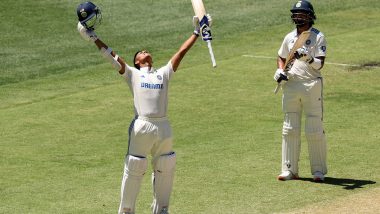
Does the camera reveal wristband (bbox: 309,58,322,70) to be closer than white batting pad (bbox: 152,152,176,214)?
No

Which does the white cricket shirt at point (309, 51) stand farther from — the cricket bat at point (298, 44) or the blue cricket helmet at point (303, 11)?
the blue cricket helmet at point (303, 11)

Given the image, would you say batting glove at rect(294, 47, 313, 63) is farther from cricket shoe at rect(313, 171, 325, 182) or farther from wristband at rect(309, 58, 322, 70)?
cricket shoe at rect(313, 171, 325, 182)

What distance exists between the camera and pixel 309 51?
1633 centimetres

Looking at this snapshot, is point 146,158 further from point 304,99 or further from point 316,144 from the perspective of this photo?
point 316,144

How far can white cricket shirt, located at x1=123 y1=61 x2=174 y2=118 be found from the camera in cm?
1409

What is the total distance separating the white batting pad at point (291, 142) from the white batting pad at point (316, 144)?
0.59 ft

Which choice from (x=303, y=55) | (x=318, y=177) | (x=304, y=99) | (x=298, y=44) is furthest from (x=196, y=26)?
(x=318, y=177)

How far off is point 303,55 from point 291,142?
4.89 ft

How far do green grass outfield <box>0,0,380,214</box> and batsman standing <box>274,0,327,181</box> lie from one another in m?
0.34

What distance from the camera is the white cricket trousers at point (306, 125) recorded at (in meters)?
16.5

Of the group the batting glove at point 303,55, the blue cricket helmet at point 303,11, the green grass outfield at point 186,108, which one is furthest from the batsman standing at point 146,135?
the blue cricket helmet at point 303,11

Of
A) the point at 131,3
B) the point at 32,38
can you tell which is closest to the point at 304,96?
the point at 32,38

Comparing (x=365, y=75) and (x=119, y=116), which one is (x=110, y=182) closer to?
(x=119, y=116)

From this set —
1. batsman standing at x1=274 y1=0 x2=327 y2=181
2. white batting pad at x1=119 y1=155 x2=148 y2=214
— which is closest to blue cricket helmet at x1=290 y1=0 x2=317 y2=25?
batsman standing at x1=274 y1=0 x2=327 y2=181
